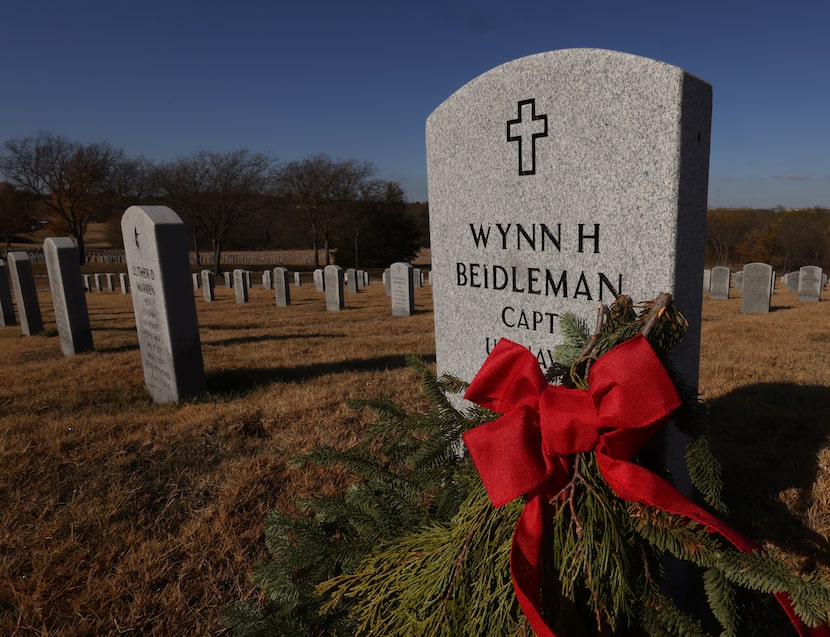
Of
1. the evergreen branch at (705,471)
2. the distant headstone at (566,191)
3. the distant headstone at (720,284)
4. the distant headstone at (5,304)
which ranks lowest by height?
the distant headstone at (720,284)

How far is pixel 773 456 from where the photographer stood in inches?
130

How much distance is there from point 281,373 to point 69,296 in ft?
12.9

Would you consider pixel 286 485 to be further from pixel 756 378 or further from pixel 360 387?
pixel 756 378

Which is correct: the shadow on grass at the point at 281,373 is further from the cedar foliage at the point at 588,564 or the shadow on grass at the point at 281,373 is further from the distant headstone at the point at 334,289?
the distant headstone at the point at 334,289

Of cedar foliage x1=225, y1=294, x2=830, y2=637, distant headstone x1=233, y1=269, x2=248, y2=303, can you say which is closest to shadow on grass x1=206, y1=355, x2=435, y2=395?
cedar foliage x1=225, y1=294, x2=830, y2=637

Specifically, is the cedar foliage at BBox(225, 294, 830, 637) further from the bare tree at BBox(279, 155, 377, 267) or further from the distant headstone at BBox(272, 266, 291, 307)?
the bare tree at BBox(279, 155, 377, 267)

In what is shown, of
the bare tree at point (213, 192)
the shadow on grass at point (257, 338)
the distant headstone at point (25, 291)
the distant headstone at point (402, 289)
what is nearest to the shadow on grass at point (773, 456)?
the shadow on grass at point (257, 338)

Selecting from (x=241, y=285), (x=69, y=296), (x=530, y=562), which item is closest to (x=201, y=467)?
(x=530, y=562)

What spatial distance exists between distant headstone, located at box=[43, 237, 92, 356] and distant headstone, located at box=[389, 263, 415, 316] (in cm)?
630

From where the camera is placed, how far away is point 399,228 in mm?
42469

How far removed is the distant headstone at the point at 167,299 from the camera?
15.9 feet

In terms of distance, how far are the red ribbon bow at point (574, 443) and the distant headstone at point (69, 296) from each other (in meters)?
8.20

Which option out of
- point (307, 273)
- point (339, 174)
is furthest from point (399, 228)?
point (307, 273)

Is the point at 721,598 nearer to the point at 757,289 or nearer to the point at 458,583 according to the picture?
the point at 458,583
